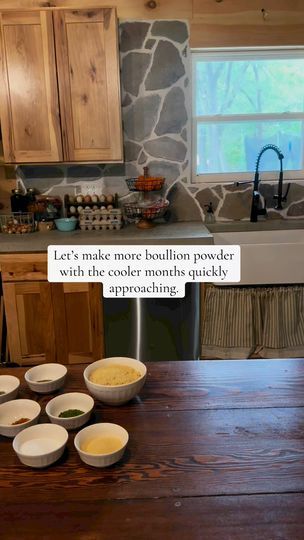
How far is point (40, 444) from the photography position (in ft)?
3.06

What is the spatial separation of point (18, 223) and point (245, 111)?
1.69 m

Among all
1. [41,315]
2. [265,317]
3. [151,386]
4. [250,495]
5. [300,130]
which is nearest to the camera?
[250,495]

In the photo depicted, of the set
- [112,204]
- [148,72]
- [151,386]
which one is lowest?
[151,386]

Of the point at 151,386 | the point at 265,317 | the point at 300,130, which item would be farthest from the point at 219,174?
the point at 151,386

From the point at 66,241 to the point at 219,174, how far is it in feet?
3.98

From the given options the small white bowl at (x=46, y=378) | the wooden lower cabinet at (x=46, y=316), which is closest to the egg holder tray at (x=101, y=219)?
the wooden lower cabinet at (x=46, y=316)

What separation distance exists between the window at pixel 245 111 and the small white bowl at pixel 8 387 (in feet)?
7.11

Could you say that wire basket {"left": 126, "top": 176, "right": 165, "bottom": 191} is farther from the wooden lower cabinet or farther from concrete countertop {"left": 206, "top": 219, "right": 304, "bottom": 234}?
the wooden lower cabinet

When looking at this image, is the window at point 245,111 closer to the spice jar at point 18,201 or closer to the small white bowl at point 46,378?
the spice jar at point 18,201

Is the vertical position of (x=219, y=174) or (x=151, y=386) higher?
(x=219, y=174)

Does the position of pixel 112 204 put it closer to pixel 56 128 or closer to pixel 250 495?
pixel 56 128

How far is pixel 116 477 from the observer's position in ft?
2.81

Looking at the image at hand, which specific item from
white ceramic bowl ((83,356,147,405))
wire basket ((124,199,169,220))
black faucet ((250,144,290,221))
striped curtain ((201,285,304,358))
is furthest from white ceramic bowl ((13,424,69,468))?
black faucet ((250,144,290,221))

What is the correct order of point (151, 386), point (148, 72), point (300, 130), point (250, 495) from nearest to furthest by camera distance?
point (250, 495) < point (151, 386) < point (148, 72) < point (300, 130)
